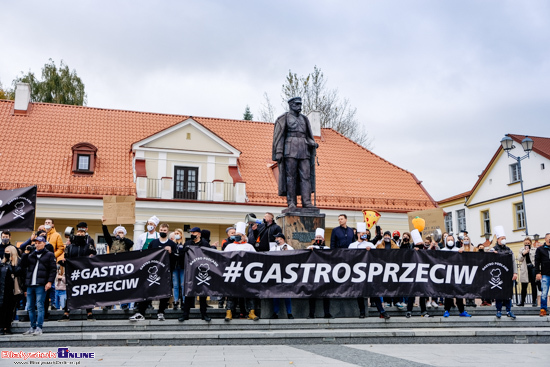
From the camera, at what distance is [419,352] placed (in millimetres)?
8172

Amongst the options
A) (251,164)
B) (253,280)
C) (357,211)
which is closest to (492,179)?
(357,211)

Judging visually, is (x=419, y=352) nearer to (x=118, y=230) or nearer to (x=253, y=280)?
(x=253, y=280)

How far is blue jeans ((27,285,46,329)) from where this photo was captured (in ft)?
30.5

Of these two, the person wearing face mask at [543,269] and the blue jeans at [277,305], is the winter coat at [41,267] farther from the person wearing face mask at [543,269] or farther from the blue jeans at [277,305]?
the person wearing face mask at [543,269]

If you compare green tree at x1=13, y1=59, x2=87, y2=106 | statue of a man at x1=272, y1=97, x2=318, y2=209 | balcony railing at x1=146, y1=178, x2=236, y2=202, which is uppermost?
green tree at x1=13, y1=59, x2=87, y2=106

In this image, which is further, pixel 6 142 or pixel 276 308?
pixel 6 142

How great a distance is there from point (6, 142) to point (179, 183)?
7898 mm

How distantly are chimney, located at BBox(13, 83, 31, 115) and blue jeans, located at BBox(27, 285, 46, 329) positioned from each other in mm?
19355

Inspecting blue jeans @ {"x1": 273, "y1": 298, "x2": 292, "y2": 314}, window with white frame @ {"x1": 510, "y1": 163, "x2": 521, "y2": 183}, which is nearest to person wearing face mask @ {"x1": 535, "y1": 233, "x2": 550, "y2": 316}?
blue jeans @ {"x1": 273, "y1": 298, "x2": 292, "y2": 314}

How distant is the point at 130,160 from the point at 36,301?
1607 cm

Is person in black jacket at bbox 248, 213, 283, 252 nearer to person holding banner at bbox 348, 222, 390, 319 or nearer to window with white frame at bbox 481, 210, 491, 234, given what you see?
person holding banner at bbox 348, 222, 390, 319

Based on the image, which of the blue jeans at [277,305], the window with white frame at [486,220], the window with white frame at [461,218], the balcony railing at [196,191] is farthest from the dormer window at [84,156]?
the window with white frame at [461,218]

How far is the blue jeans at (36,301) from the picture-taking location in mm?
9289

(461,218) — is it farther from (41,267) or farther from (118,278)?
(41,267)
